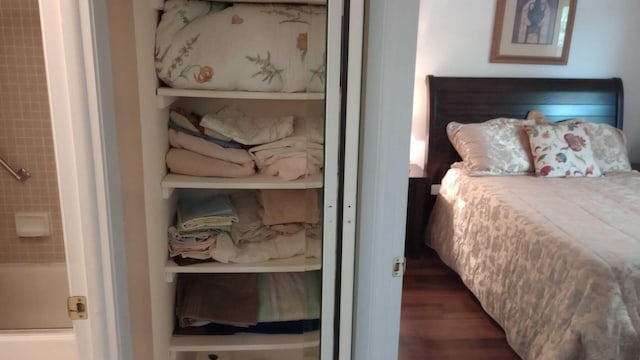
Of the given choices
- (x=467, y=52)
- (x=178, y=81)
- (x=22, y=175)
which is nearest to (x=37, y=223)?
(x=22, y=175)

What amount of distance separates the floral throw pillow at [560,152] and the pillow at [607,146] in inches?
5.3

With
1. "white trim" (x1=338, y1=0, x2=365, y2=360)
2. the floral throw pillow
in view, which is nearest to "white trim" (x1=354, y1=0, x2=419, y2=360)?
"white trim" (x1=338, y1=0, x2=365, y2=360)

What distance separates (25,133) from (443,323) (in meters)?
2.32

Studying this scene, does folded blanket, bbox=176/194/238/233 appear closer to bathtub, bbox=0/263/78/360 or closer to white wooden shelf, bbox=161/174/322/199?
white wooden shelf, bbox=161/174/322/199

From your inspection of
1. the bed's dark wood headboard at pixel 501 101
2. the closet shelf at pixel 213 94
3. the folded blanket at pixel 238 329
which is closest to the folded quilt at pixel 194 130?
the closet shelf at pixel 213 94

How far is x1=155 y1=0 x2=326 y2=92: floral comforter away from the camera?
157 cm

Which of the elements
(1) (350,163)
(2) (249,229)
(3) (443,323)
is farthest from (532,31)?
(1) (350,163)

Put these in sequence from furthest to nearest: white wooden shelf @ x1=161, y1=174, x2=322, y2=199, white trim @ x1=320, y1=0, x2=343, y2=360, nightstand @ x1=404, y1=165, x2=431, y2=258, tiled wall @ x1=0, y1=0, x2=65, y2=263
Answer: nightstand @ x1=404, y1=165, x2=431, y2=258 < tiled wall @ x1=0, y1=0, x2=65, y2=263 < white wooden shelf @ x1=161, y1=174, x2=322, y2=199 < white trim @ x1=320, y1=0, x2=343, y2=360

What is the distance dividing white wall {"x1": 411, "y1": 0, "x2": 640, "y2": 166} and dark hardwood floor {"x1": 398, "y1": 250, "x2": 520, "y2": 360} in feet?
3.05

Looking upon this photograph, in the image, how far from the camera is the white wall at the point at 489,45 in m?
3.66

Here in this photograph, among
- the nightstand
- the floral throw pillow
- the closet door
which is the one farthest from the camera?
the nightstand

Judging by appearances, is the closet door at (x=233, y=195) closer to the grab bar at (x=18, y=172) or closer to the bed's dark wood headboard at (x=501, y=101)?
the grab bar at (x=18, y=172)

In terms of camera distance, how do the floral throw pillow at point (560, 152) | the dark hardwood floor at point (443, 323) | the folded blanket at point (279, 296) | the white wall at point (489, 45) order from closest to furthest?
the folded blanket at point (279, 296) < the dark hardwood floor at point (443, 323) < the floral throw pillow at point (560, 152) < the white wall at point (489, 45)

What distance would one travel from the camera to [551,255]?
238 centimetres
